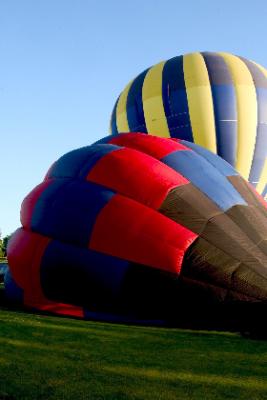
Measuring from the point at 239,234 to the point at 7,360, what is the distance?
419 cm

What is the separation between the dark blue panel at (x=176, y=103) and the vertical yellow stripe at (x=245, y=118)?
170 centimetres

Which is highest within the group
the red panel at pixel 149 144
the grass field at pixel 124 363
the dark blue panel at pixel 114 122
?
the dark blue panel at pixel 114 122

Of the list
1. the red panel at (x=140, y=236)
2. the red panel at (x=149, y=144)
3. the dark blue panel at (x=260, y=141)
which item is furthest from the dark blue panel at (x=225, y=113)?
the red panel at (x=140, y=236)

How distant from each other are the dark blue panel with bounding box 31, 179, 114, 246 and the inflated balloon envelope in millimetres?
17

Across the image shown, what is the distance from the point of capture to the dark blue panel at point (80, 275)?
7.36m

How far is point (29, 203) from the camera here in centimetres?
898

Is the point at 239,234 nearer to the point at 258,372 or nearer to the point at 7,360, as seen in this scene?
the point at 258,372

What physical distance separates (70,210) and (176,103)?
10544mm

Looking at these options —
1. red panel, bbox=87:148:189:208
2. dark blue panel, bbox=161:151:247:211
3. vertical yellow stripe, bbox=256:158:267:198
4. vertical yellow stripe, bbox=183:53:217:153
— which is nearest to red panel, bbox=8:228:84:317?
red panel, bbox=87:148:189:208

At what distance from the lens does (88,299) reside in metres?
7.56

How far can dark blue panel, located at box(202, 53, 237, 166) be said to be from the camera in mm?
16797

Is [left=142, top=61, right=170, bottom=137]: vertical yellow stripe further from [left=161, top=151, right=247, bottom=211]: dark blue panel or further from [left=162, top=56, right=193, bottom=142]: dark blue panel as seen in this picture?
[left=161, top=151, right=247, bottom=211]: dark blue panel

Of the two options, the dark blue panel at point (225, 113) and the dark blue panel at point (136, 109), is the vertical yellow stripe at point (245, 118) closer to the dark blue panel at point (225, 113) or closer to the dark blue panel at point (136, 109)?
the dark blue panel at point (225, 113)

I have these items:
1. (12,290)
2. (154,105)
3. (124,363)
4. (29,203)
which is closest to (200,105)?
(154,105)
